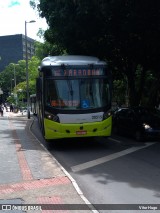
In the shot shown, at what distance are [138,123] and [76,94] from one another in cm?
465

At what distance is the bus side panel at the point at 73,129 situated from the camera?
15.4m

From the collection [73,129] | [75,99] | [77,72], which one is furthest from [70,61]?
[73,129]

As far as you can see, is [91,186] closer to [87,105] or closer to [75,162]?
[75,162]

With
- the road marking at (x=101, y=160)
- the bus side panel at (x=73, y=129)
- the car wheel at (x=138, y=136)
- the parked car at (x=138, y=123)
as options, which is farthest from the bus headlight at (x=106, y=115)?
the car wheel at (x=138, y=136)

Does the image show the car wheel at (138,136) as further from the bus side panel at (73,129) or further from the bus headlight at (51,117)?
the bus headlight at (51,117)

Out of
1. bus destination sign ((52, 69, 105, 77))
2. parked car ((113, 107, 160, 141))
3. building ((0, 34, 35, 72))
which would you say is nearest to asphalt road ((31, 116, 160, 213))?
parked car ((113, 107, 160, 141))

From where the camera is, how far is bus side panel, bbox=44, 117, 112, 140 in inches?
608

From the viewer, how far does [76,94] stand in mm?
15602

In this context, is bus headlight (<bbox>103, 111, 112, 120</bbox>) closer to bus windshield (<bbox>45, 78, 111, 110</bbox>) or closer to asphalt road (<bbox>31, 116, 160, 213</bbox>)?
bus windshield (<bbox>45, 78, 111, 110</bbox>)

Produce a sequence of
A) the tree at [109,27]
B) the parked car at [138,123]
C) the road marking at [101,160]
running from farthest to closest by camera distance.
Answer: the parked car at [138,123], the tree at [109,27], the road marking at [101,160]

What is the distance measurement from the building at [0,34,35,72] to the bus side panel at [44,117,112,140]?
138346 mm

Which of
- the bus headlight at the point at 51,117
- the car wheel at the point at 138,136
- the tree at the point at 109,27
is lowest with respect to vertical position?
the car wheel at the point at 138,136

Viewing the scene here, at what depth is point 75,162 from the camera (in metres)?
13.1

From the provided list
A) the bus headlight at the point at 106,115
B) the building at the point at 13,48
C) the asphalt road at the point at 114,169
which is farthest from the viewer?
the building at the point at 13,48
